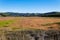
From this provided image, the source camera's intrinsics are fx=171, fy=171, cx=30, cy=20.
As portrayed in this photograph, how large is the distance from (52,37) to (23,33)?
1.39 metres

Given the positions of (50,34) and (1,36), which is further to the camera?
(50,34)

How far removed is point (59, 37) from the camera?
7973 mm

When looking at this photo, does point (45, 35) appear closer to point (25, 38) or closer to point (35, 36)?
point (35, 36)

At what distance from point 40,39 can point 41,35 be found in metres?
0.21

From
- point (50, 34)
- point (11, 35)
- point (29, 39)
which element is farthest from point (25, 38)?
point (50, 34)

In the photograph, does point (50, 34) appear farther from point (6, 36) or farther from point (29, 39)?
point (6, 36)

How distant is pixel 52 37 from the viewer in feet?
26.6

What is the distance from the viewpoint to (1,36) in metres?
7.66

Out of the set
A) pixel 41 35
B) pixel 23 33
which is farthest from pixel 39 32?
pixel 23 33

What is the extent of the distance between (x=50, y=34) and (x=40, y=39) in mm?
625

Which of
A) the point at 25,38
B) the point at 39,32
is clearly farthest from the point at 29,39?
the point at 39,32

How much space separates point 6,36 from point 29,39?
1047mm

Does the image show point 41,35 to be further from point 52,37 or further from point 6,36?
point 6,36

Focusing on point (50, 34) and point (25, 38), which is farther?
point (50, 34)
